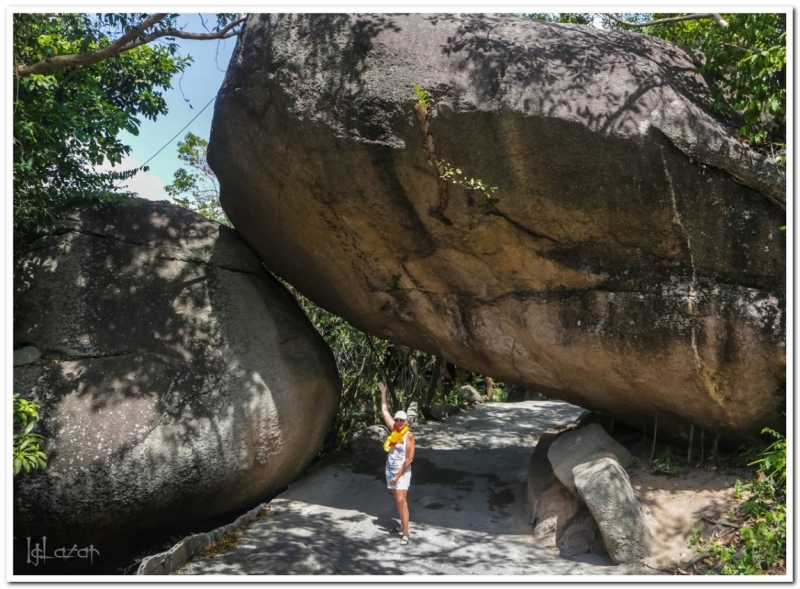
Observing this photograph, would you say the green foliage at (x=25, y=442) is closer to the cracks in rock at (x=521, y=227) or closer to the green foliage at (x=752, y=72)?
the cracks in rock at (x=521, y=227)

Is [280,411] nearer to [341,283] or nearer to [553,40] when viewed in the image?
[341,283]

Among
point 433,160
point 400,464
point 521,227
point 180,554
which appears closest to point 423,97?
point 433,160

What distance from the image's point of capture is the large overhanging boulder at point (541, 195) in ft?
19.7

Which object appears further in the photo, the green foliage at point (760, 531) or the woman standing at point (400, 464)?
the woman standing at point (400, 464)

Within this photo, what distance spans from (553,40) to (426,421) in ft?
24.2

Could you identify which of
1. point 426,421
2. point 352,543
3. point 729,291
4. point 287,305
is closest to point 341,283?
point 287,305

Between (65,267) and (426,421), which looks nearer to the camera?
(65,267)

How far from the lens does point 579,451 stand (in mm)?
6660

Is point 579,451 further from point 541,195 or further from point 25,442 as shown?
point 25,442

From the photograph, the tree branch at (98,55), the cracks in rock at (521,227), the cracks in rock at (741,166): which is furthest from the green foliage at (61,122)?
the cracks in rock at (741,166)

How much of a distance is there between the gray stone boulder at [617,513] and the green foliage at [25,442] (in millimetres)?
4428

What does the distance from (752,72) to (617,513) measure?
13.0 ft

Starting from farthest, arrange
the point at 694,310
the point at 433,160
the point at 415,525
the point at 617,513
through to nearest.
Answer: the point at 415,525
the point at 433,160
the point at 694,310
the point at 617,513

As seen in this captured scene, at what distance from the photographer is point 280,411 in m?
7.08
